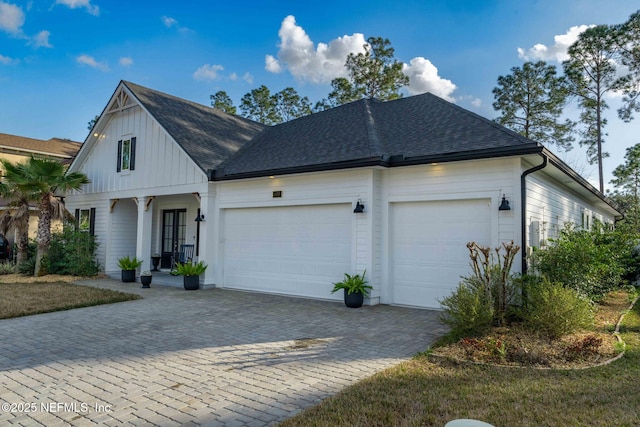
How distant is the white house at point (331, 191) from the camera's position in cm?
771

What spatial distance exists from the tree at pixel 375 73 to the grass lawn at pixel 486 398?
937 inches

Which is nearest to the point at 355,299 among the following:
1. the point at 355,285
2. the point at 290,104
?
the point at 355,285

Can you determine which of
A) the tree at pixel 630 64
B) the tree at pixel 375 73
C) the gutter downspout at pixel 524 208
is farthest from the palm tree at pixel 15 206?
the tree at pixel 630 64

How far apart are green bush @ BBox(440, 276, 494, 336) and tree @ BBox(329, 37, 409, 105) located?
22327mm

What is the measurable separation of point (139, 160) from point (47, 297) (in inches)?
216

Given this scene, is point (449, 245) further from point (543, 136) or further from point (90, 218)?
point (543, 136)

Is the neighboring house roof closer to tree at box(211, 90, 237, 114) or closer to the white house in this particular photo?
tree at box(211, 90, 237, 114)

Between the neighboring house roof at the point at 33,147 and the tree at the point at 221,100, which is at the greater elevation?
the tree at the point at 221,100

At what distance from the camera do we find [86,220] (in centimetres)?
1515

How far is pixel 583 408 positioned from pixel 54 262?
15415 millimetres

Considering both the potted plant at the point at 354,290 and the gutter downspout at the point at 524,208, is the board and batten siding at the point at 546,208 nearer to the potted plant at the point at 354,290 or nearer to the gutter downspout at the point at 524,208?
the gutter downspout at the point at 524,208

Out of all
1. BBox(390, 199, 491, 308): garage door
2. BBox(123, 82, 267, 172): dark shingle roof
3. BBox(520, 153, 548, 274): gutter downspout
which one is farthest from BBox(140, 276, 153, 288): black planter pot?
BBox(520, 153, 548, 274): gutter downspout

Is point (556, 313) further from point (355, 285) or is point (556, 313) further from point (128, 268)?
point (128, 268)

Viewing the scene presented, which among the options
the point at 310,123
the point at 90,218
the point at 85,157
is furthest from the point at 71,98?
the point at 310,123
